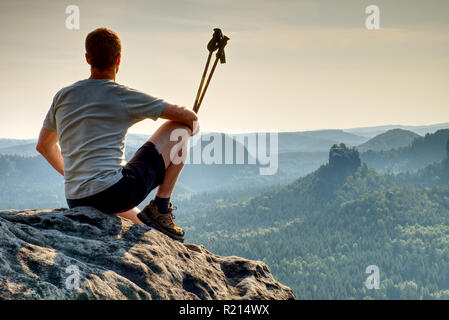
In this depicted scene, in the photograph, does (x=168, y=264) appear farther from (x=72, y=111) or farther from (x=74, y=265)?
(x=72, y=111)

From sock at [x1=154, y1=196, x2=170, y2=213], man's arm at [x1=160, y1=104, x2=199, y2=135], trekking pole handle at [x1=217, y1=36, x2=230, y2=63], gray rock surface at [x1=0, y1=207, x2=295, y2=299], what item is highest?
trekking pole handle at [x1=217, y1=36, x2=230, y2=63]

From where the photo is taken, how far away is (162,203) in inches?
273

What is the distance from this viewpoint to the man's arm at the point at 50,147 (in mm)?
6715

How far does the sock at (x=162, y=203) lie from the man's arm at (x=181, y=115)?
1137mm

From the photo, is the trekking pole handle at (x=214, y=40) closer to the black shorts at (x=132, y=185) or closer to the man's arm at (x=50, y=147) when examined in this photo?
the black shorts at (x=132, y=185)

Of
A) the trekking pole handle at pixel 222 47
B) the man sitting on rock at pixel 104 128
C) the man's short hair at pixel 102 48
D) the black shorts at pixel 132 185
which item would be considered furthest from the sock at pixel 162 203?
the trekking pole handle at pixel 222 47

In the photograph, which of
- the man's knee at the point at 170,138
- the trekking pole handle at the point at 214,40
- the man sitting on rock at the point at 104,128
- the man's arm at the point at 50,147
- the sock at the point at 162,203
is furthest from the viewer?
the trekking pole handle at the point at 214,40

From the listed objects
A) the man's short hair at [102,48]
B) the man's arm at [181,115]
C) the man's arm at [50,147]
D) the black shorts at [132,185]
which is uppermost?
the man's short hair at [102,48]

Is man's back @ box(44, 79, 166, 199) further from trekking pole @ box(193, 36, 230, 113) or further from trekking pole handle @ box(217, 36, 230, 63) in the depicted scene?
trekking pole handle @ box(217, 36, 230, 63)

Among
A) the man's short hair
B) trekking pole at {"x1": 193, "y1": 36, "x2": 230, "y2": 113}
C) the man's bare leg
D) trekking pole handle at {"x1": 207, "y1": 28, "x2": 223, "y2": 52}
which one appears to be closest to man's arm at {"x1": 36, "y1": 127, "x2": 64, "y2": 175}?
the man's bare leg

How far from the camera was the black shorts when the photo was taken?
6082 mm

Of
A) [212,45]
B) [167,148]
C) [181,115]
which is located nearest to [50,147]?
[167,148]
